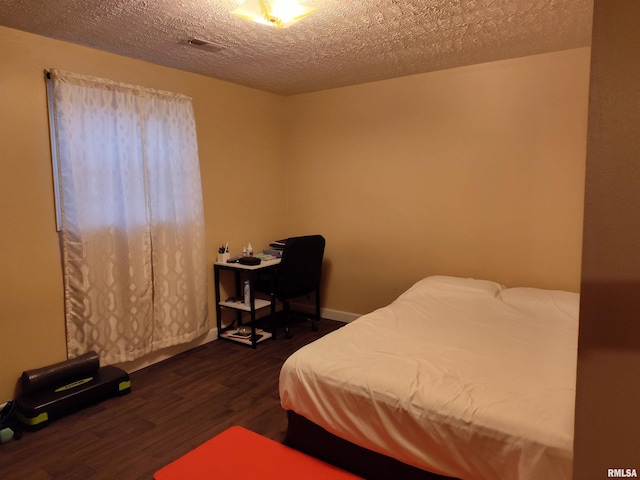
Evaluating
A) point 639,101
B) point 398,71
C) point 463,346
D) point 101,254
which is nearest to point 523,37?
point 398,71

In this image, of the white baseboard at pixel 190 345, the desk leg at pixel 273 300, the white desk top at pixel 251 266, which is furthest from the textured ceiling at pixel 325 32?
the white baseboard at pixel 190 345

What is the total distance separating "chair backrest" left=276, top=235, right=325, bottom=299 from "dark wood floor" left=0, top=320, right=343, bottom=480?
0.66 metres

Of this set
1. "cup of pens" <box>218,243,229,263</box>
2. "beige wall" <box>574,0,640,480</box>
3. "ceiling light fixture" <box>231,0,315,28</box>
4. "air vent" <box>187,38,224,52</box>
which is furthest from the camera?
"cup of pens" <box>218,243,229,263</box>

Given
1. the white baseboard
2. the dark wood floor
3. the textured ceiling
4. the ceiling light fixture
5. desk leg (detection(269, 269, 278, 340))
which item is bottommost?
the dark wood floor

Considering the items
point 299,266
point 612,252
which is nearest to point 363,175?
point 299,266

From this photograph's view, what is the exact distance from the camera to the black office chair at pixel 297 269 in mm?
3787

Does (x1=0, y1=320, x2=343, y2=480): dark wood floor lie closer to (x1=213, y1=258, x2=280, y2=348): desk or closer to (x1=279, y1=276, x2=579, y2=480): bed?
(x1=213, y1=258, x2=280, y2=348): desk

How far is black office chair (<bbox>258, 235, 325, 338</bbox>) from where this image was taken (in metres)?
3.79

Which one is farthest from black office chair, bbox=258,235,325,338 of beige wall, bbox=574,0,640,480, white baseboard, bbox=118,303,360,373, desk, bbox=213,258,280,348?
beige wall, bbox=574,0,640,480

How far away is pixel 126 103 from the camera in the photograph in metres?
3.06

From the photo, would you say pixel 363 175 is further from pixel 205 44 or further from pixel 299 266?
pixel 205 44

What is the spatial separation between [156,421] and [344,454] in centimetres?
134

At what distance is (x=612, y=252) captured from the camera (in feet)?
1.65

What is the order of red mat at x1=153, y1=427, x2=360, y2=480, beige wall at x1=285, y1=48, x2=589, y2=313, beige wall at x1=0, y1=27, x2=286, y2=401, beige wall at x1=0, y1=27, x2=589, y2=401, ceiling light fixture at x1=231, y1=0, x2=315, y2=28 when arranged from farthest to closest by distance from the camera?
beige wall at x1=285, y1=48, x2=589, y2=313, beige wall at x1=0, y1=27, x2=589, y2=401, beige wall at x1=0, y1=27, x2=286, y2=401, ceiling light fixture at x1=231, y1=0, x2=315, y2=28, red mat at x1=153, y1=427, x2=360, y2=480
